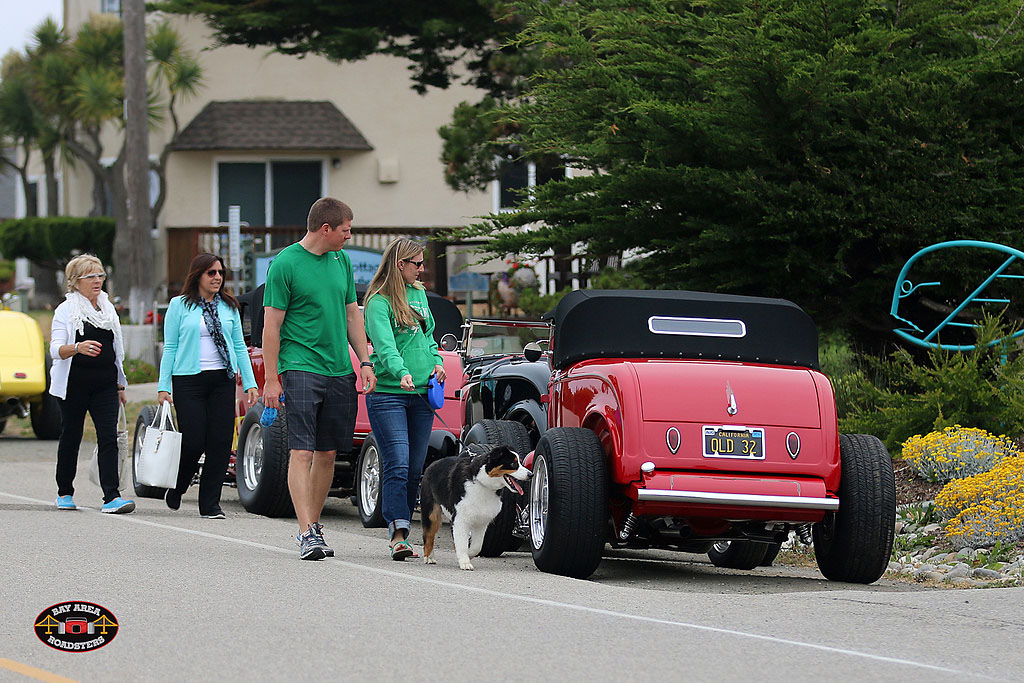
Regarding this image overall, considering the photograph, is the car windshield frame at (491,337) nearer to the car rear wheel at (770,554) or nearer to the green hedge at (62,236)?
the car rear wheel at (770,554)

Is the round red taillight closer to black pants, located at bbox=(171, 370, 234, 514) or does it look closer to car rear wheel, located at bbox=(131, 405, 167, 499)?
black pants, located at bbox=(171, 370, 234, 514)

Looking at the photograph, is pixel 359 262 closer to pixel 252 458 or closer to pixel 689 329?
pixel 252 458

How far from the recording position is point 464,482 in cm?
887

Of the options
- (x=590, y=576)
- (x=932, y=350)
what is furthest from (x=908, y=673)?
(x=932, y=350)

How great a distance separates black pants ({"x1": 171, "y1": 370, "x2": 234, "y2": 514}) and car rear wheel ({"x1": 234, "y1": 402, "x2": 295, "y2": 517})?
300 millimetres

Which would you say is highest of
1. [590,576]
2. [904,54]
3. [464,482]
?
[904,54]

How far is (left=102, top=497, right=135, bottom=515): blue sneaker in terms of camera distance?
37.0 ft

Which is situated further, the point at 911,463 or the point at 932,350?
the point at 932,350

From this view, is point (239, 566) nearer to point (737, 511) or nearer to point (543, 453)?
point (543, 453)

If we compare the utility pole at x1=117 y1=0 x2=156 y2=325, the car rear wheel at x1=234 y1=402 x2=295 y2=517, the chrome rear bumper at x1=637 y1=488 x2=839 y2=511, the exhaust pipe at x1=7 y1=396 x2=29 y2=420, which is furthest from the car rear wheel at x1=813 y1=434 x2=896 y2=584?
the utility pole at x1=117 y1=0 x2=156 y2=325

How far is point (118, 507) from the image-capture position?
11273mm

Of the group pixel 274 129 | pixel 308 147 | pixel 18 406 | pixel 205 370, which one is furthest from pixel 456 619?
pixel 274 129

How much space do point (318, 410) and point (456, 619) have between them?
2.25 metres

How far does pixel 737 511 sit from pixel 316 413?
7.93 feet
